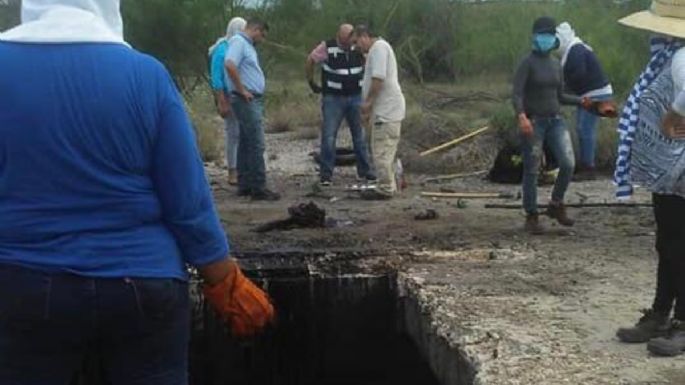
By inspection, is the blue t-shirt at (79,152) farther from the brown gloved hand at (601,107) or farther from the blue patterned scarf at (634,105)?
the brown gloved hand at (601,107)

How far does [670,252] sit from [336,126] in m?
7.58

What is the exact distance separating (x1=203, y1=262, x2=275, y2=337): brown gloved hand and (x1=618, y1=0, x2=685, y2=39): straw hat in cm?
269

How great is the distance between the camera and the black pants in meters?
5.69

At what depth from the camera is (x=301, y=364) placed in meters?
8.69

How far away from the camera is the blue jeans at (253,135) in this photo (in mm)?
11961

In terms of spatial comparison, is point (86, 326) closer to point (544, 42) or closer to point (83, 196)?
point (83, 196)

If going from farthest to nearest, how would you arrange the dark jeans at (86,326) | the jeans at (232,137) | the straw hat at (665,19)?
the jeans at (232,137)
the straw hat at (665,19)
the dark jeans at (86,326)

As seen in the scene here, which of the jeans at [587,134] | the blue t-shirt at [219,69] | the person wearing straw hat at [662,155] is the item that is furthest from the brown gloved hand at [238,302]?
the jeans at [587,134]

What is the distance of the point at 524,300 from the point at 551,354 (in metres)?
1.27

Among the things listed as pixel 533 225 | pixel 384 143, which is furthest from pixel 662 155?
pixel 384 143

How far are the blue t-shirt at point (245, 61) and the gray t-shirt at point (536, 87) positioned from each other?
131 inches

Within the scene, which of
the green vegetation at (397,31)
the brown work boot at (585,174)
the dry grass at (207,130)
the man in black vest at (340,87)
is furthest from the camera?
the green vegetation at (397,31)

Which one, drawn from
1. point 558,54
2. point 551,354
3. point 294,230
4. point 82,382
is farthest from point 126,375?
point 558,54

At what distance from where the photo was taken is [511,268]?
8.15 metres
